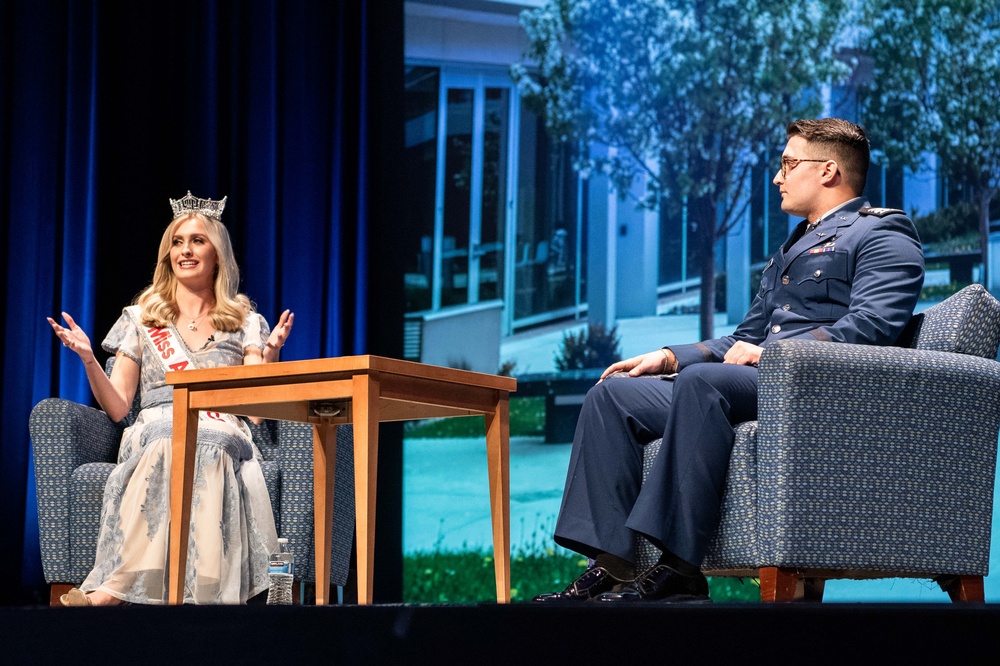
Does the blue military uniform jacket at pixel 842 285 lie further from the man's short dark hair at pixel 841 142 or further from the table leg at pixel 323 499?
the table leg at pixel 323 499

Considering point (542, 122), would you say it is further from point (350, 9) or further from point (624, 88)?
point (350, 9)

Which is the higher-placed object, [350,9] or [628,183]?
[350,9]

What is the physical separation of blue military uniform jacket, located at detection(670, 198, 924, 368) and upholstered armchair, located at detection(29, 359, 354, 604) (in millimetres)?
1015

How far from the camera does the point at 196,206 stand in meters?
3.37

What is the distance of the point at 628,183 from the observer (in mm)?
4629

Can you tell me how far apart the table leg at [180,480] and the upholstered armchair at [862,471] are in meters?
1.07

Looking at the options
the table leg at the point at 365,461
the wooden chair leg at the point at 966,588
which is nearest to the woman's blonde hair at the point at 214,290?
the table leg at the point at 365,461

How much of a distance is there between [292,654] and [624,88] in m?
3.50

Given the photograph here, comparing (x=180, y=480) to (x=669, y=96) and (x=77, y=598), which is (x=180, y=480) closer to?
(x=77, y=598)

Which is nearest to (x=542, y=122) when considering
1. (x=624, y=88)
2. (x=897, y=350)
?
(x=624, y=88)

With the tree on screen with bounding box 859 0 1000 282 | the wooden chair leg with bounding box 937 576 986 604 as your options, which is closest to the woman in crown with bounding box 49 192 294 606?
the wooden chair leg with bounding box 937 576 986 604

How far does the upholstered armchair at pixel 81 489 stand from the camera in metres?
2.86

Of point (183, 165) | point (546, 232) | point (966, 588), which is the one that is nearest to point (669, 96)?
point (546, 232)

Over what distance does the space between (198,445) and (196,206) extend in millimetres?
888
